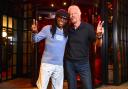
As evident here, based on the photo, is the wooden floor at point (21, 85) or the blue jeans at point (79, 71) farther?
the wooden floor at point (21, 85)

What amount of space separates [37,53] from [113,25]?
266 centimetres

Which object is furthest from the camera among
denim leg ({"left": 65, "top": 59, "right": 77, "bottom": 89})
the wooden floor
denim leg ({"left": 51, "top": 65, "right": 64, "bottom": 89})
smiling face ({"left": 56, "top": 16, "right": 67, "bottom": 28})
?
the wooden floor

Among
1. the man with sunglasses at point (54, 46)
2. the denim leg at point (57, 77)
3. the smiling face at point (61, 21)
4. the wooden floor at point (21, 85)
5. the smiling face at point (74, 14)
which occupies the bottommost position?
the wooden floor at point (21, 85)

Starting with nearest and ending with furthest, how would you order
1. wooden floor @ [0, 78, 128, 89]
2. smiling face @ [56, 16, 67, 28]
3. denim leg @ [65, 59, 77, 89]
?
1. smiling face @ [56, 16, 67, 28]
2. denim leg @ [65, 59, 77, 89]
3. wooden floor @ [0, 78, 128, 89]

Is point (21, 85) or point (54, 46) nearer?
point (54, 46)

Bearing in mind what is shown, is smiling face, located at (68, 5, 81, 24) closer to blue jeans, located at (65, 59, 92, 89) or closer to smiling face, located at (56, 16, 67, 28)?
smiling face, located at (56, 16, 67, 28)

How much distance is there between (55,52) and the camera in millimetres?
4398

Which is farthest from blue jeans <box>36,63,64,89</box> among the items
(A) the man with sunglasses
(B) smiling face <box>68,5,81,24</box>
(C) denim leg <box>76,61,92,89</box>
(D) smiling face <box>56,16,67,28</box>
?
(B) smiling face <box>68,5,81,24</box>

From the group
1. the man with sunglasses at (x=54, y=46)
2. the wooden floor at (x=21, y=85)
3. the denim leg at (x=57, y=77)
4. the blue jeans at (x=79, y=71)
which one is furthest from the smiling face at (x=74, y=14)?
the wooden floor at (x=21, y=85)

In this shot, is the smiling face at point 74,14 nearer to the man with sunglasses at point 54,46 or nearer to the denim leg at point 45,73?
the man with sunglasses at point 54,46

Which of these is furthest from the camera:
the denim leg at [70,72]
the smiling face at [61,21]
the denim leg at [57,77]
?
the denim leg at [70,72]

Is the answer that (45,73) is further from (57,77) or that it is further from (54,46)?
(54,46)

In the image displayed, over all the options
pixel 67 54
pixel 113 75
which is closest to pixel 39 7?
pixel 113 75

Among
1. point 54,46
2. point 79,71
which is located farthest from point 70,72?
point 54,46
